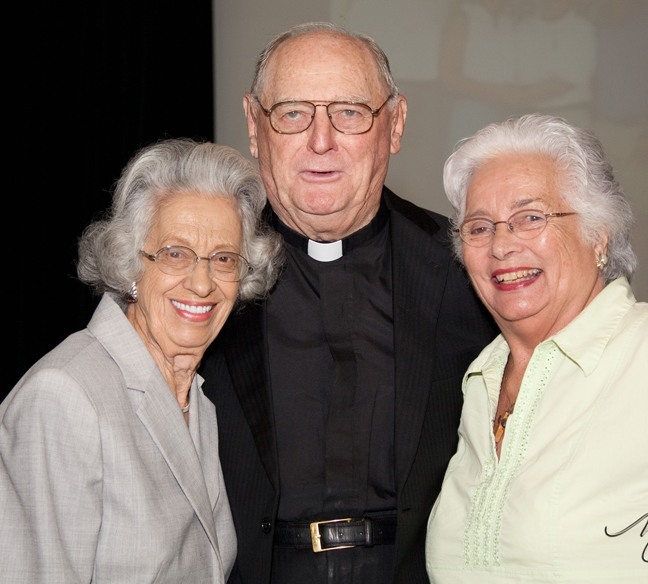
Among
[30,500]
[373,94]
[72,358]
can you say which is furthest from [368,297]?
[30,500]

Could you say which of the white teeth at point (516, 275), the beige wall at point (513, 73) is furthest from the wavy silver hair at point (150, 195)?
the beige wall at point (513, 73)

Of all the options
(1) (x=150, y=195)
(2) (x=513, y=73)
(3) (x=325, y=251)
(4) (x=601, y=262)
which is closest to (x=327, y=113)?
(3) (x=325, y=251)

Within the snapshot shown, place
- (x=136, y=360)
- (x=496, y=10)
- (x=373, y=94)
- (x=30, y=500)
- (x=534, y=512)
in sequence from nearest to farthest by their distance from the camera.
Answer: (x=30, y=500)
(x=534, y=512)
(x=136, y=360)
(x=373, y=94)
(x=496, y=10)

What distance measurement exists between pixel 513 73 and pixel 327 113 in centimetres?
302

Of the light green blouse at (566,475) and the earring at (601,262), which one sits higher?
the earring at (601,262)

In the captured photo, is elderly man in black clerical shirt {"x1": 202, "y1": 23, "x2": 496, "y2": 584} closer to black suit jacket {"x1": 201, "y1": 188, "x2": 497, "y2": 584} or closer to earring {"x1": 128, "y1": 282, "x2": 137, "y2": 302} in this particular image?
black suit jacket {"x1": 201, "y1": 188, "x2": 497, "y2": 584}

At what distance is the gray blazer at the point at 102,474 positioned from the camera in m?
2.03

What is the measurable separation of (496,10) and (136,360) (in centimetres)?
398

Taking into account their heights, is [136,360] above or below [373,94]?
below

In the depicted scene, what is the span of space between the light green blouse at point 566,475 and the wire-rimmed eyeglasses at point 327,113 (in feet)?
3.07

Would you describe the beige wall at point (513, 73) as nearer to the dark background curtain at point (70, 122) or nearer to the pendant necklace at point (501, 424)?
the dark background curtain at point (70, 122)

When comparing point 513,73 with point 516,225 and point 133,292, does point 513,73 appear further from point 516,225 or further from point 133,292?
point 133,292

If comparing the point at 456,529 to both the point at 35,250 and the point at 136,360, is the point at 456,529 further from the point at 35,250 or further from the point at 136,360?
the point at 35,250

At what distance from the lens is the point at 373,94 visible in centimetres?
294
